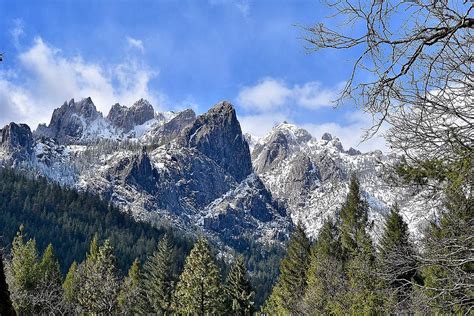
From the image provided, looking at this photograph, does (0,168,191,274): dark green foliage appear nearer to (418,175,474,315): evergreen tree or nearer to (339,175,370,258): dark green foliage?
(339,175,370,258): dark green foliage

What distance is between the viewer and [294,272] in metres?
38.4

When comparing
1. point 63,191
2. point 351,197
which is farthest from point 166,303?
point 63,191

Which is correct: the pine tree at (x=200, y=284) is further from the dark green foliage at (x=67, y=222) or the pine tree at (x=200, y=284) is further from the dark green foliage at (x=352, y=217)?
the dark green foliage at (x=67, y=222)

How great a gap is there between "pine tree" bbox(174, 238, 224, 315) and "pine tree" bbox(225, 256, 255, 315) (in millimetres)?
7715

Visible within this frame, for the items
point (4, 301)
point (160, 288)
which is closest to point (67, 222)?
point (160, 288)

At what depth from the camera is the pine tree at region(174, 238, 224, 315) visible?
3800 centimetres

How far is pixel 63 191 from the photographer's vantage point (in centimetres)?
15038

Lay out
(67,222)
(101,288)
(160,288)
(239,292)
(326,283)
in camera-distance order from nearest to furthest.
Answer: (326,283) < (101,288) < (239,292) < (160,288) < (67,222)

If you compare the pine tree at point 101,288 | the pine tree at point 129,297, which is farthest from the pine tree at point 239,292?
the pine tree at point 101,288

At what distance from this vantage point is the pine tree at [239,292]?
46.6 metres

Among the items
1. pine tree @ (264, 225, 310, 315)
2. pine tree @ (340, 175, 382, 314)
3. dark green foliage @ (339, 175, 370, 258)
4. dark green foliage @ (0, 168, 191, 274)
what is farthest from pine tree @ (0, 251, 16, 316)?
dark green foliage @ (0, 168, 191, 274)

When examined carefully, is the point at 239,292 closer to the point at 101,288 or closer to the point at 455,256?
the point at 101,288

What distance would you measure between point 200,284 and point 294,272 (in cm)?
829

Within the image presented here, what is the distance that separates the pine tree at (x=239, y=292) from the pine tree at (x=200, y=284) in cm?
772
